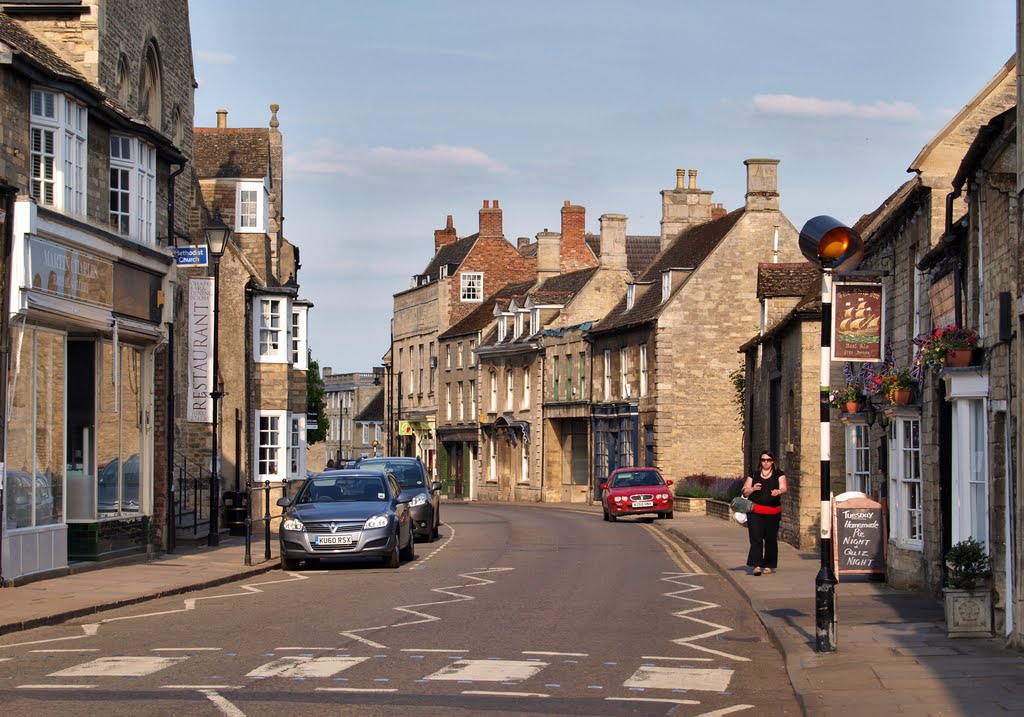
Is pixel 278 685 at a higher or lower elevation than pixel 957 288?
lower

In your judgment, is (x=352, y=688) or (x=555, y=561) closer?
(x=352, y=688)

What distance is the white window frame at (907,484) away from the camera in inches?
737

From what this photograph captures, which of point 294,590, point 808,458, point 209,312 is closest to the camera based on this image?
point 294,590

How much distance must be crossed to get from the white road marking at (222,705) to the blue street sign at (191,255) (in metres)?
16.0

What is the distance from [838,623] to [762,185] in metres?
39.0

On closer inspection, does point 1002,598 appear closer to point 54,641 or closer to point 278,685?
point 278,685

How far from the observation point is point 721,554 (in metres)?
26.1

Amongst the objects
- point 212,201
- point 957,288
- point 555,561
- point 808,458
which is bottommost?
point 555,561

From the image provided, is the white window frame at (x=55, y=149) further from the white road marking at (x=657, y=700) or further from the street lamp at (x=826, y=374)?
the white road marking at (x=657, y=700)

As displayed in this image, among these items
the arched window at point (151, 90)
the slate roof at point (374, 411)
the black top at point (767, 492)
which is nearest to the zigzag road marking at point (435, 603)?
the black top at point (767, 492)

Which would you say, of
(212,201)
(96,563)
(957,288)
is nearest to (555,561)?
(96,563)

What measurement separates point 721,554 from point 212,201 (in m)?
23.6

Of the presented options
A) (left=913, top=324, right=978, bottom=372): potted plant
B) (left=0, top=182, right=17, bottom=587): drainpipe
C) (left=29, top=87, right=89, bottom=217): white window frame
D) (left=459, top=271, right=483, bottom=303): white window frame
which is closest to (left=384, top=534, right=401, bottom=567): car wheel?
(left=0, top=182, right=17, bottom=587): drainpipe

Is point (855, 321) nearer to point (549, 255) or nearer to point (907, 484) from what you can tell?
point (907, 484)
